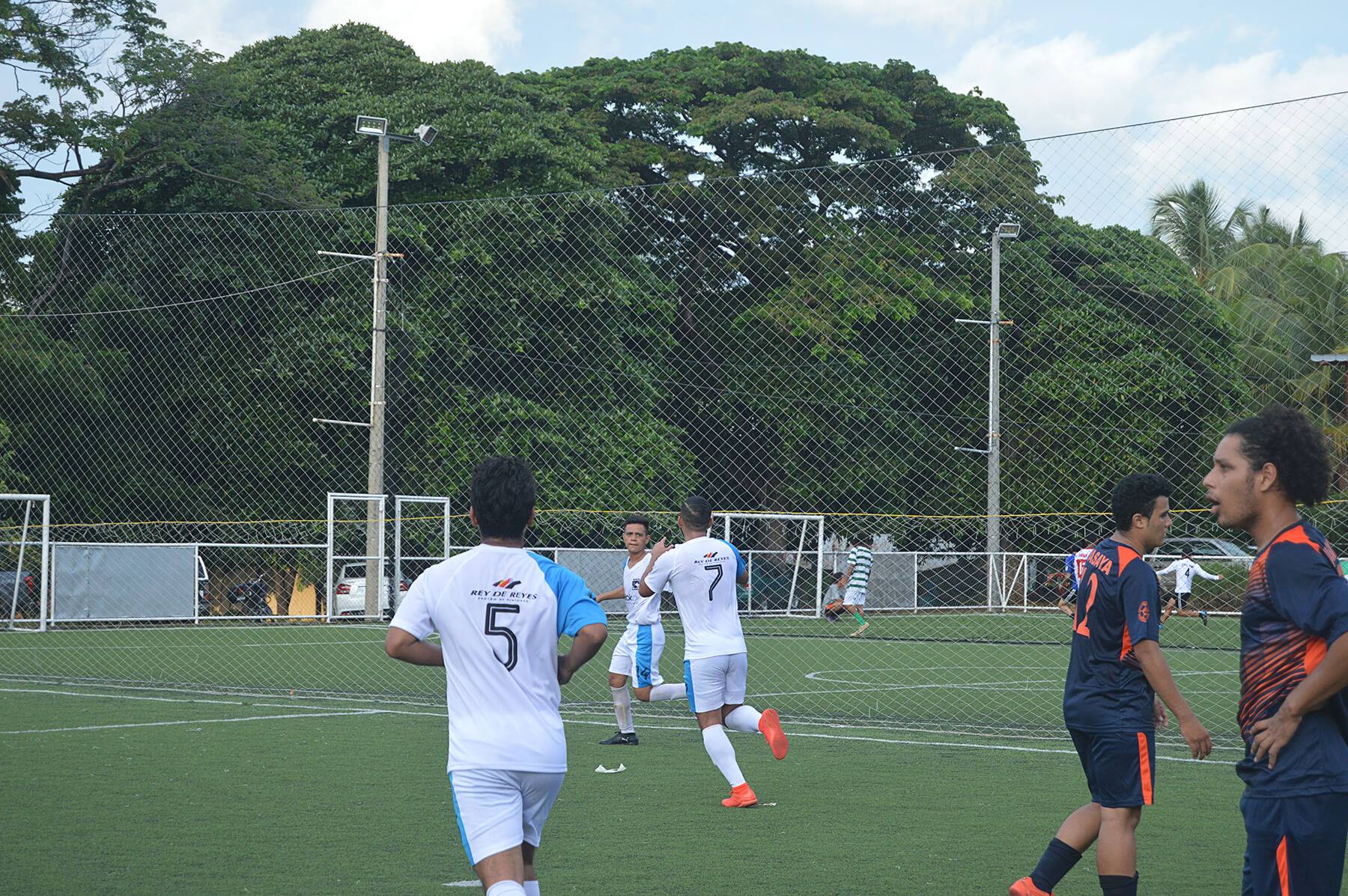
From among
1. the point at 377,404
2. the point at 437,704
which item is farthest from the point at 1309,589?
the point at 377,404

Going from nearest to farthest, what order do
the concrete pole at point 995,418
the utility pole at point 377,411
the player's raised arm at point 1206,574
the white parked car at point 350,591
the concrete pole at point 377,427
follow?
the concrete pole at point 995,418 → the concrete pole at point 377,427 → the utility pole at point 377,411 → the player's raised arm at point 1206,574 → the white parked car at point 350,591

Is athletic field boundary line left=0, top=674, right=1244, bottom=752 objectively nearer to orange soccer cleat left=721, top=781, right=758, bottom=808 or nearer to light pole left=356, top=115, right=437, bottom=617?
orange soccer cleat left=721, top=781, right=758, bottom=808

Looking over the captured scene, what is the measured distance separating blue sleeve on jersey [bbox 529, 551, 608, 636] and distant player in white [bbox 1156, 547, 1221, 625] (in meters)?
21.0

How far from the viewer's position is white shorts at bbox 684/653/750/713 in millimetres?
8953

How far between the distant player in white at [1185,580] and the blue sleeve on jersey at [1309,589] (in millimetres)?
21252

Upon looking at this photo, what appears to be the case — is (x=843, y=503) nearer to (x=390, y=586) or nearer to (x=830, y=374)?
(x=830, y=374)

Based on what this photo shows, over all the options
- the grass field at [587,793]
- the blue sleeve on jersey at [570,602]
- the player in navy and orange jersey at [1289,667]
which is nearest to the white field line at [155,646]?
the grass field at [587,793]

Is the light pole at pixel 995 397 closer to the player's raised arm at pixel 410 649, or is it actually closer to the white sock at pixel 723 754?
the white sock at pixel 723 754

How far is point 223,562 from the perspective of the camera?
28.3 metres

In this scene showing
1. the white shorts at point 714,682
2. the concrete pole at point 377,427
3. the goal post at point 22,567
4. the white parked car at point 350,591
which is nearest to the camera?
the white shorts at point 714,682

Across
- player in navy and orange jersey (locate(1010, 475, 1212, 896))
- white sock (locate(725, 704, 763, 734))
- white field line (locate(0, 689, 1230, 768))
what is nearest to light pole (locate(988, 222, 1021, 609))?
white field line (locate(0, 689, 1230, 768))

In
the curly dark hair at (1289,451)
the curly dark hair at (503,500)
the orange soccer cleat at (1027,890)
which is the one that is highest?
the curly dark hair at (1289,451)

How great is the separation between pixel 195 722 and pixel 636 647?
391 centimetres

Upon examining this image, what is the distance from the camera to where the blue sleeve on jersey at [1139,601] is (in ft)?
18.1
